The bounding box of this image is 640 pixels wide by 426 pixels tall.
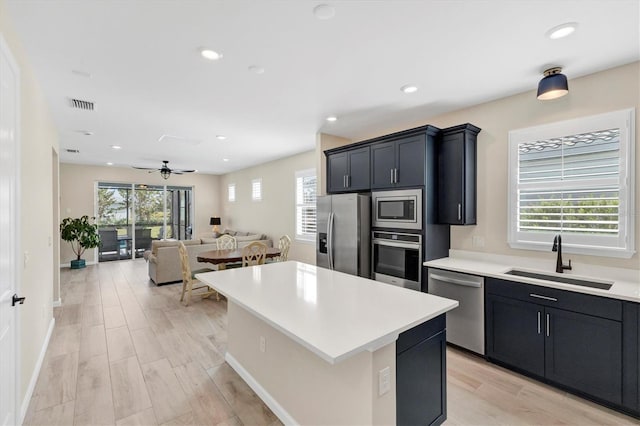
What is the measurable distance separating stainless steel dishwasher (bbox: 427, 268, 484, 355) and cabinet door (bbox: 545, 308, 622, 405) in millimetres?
542

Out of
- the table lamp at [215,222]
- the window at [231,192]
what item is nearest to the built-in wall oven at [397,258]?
the window at [231,192]

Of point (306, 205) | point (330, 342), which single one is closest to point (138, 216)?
point (306, 205)

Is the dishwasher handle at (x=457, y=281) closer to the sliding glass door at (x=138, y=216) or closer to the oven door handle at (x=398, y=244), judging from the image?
the oven door handle at (x=398, y=244)

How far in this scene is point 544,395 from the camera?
2428 mm

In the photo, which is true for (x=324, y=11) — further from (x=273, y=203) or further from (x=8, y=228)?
(x=273, y=203)

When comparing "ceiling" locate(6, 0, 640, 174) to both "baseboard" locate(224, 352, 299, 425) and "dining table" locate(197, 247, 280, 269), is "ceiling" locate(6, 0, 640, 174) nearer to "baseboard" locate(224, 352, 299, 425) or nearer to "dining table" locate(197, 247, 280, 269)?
"dining table" locate(197, 247, 280, 269)

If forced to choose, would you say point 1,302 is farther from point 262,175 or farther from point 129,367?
point 262,175

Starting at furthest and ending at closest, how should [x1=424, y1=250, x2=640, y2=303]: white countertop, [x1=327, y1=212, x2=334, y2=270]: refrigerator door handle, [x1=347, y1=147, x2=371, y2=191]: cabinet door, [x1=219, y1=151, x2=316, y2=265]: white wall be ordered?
[x1=219, y1=151, x2=316, y2=265]: white wall < [x1=327, y1=212, x2=334, y2=270]: refrigerator door handle < [x1=347, y1=147, x2=371, y2=191]: cabinet door < [x1=424, y1=250, x2=640, y2=303]: white countertop

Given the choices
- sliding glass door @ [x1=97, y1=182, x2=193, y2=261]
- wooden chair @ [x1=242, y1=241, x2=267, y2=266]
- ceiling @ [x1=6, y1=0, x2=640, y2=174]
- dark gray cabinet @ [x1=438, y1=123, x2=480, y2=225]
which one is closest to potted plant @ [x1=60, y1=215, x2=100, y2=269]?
sliding glass door @ [x1=97, y1=182, x2=193, y2=261]

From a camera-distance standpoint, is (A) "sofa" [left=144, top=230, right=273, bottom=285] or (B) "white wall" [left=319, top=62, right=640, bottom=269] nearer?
(B) "white wall" [left=319, top=62, right=640, bottom=269]

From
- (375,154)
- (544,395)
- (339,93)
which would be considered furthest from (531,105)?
(544,395)

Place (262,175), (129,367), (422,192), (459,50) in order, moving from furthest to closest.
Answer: (262,175), (422,192), (129,367), (459,50)

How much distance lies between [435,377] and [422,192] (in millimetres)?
2027

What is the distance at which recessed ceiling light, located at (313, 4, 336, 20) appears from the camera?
186cm
